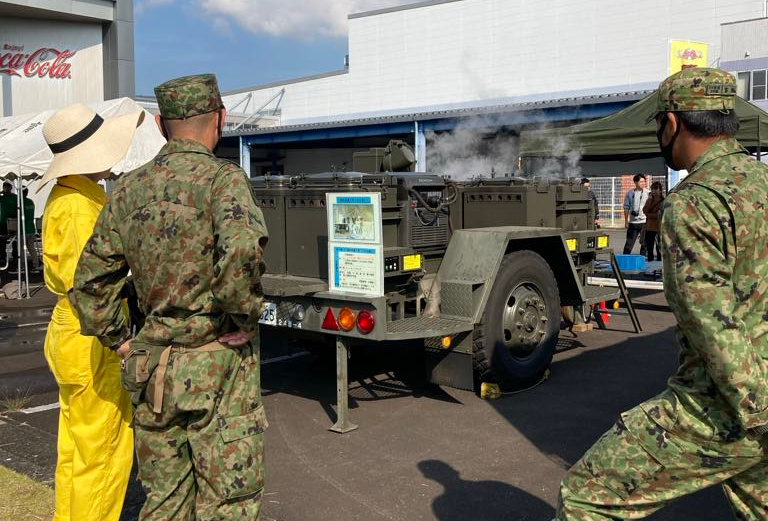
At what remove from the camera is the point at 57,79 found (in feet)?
65.8

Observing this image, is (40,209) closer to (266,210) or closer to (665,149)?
(266,210)

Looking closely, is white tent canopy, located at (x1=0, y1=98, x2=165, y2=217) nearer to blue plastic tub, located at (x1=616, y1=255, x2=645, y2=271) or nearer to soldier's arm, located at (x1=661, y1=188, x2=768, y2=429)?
blue plastic tub, located at (x1=616, y1=255, x2=645, y2=271)

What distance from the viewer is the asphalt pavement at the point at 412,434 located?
4145 millimetres

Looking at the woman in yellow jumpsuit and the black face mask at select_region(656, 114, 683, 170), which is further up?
the black face mask at select_region(656, 114, 683, 170)

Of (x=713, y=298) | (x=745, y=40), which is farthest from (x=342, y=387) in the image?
(x=745, y=40)

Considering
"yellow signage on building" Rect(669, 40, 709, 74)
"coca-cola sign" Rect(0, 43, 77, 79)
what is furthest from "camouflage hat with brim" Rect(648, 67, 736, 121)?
"yellow signage on building" Rect(669, 40, 709, 74)

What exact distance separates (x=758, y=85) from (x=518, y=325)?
2955cm

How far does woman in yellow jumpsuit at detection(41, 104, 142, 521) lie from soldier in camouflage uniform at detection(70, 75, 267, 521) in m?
0.57

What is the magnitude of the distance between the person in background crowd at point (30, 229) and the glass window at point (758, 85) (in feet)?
Result: 89.2

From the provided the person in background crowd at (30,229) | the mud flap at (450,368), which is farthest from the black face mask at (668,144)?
the person in background crowd at (30,229)

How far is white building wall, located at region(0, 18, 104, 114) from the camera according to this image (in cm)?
1944

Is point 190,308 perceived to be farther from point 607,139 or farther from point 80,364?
point 607,139

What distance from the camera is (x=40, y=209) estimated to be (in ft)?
68.1

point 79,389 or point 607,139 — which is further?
point 607,139
